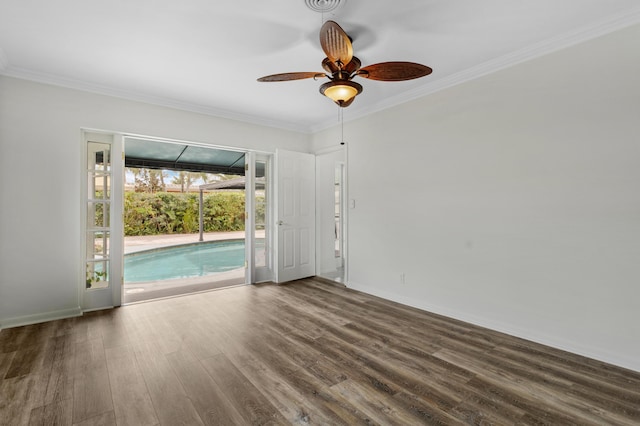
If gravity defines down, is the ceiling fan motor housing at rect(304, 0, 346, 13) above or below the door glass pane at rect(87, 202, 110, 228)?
above

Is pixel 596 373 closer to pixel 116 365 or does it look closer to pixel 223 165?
pixel 116 365

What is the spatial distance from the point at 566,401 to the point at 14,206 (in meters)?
5.05

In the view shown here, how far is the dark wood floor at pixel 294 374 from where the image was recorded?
5.88ft

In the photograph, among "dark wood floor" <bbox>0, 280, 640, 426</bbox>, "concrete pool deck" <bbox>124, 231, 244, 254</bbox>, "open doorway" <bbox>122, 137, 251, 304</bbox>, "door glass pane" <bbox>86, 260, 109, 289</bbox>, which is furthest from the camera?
"concrete pool deck" <bbox>124, 231, 244, 254</bbox>

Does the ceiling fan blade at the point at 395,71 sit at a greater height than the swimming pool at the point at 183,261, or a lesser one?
greater

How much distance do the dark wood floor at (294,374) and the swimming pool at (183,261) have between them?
8.68 ft

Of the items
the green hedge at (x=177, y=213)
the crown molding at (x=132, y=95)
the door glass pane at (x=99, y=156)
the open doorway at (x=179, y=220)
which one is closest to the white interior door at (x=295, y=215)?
the crown molding at (x=132, y=95)

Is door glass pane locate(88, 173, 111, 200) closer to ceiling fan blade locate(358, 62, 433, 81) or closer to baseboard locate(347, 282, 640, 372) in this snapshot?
ceiling fan blade locate(358, 62, 433, 81)

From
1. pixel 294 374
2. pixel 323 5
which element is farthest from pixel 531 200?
pixel 294 374

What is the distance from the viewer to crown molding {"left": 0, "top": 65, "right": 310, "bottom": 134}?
3.19 m

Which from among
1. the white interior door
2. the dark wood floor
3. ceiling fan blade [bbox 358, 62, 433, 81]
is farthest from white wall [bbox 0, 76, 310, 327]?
ceiling fan blade [bbox 358, 62, 433, 81]

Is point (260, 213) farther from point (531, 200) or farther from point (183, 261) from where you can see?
point (531, 200)

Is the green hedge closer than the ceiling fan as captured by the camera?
No

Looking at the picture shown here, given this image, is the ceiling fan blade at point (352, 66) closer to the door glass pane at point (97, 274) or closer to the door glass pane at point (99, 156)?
the door glass pane at point (99, 156)
